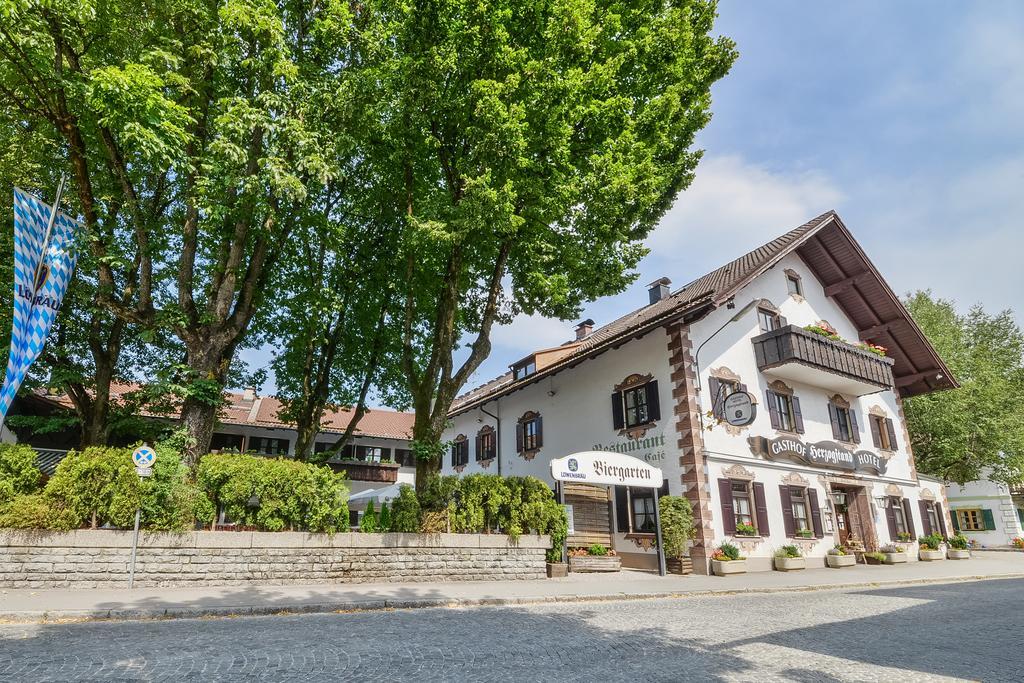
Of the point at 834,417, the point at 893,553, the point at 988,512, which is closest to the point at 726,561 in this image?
the point at 893,553

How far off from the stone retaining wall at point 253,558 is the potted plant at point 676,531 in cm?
446

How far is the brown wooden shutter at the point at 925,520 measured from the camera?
2470 cm

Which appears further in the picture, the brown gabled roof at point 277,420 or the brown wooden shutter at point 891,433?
the brown gabled roof at point 277,420

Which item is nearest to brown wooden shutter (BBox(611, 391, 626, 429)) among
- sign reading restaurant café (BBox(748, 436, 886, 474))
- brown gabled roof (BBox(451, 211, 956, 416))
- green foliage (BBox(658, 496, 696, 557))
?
brown gabled roof (BBox(451, 211, 956, 416))

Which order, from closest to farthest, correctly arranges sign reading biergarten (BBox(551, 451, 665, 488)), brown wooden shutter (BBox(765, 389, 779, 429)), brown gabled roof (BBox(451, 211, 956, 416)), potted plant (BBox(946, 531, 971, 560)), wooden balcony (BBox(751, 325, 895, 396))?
sign reading biergarten (BBox(551, 451, 665, 488)) → wooden balcony (BBox(751, 325, 895, 396)) → brown wooden shutter (BBox(765, 389, 779, 429)) → brown gabled roof (BBox(451, 211, 956, 416)) → potted plant (BBox(946, 531, 971, 560))

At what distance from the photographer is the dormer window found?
28.5 meters

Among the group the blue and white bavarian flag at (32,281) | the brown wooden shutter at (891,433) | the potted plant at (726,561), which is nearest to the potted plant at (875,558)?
the brown wooden shutter at (891,433)

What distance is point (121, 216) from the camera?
17.2 m

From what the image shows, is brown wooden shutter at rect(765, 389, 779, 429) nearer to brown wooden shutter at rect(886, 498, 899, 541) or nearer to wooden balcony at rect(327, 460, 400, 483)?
brown wooden shutter at rect(886, 498, 899, 541)

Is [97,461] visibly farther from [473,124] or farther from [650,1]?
[650,1]

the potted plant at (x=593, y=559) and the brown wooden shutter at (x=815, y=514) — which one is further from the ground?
the brown wooden shutter at (x=815, y=514)

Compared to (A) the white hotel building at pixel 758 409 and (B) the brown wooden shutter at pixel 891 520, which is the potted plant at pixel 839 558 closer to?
(A) the white hotel building at pixel 758 409

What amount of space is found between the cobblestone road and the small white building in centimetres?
3755

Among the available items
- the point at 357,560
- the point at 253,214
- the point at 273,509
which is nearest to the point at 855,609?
the point at 357,560
